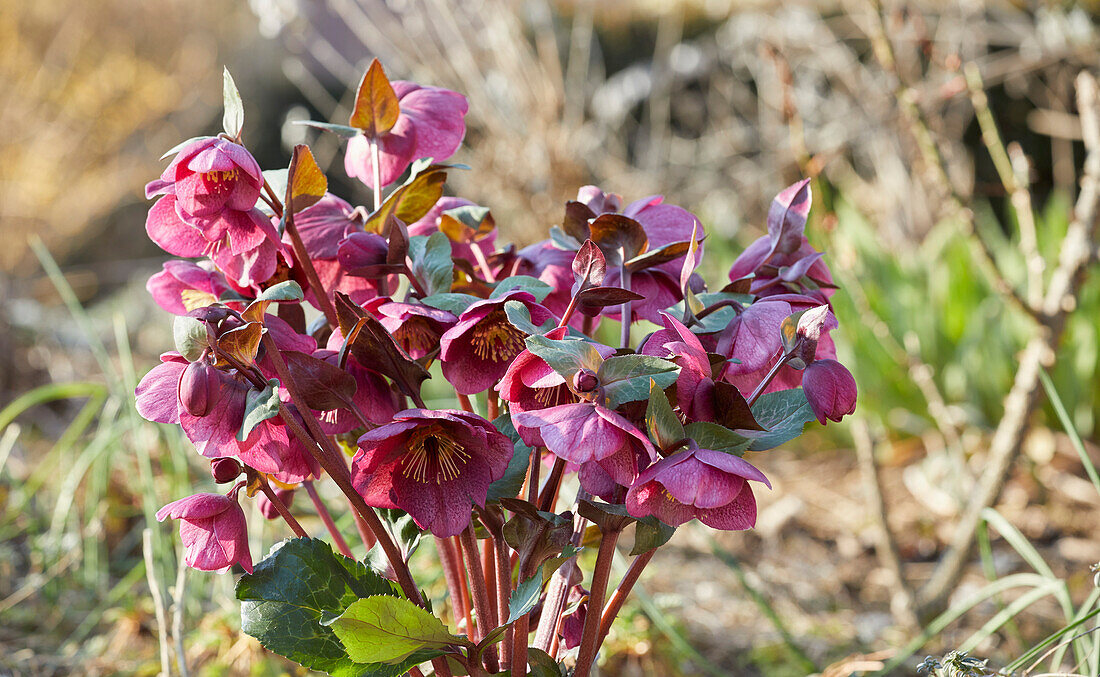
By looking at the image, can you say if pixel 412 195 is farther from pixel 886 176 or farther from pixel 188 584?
pixel 886 176

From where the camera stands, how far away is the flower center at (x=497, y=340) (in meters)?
0.53

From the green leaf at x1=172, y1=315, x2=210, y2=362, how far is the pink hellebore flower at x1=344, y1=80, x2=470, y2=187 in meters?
0.19

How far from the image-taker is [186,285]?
1.94ft

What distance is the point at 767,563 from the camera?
1.56m

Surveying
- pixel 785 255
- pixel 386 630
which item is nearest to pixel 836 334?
pixel 785 255

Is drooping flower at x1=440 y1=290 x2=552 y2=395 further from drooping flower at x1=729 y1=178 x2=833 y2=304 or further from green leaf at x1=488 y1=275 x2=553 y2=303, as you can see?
drooping flower at x1=729 y1=178 x2=833 y2=304

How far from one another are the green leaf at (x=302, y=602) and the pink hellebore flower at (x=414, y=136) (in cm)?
27

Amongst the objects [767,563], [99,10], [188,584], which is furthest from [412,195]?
[99,10]

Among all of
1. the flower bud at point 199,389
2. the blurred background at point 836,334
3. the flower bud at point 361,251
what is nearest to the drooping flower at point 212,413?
the flower bud at point 199,389

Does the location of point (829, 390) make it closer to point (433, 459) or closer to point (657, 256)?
point (657, 256)

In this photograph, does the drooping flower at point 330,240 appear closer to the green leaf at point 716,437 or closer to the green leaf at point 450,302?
the green leaf at point 450,302

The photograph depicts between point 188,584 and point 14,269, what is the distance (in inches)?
105

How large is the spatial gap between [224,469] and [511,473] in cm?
19

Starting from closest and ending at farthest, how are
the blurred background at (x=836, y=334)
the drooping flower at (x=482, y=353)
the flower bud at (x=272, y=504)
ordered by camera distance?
the drooping flower at (x=482, y=353)
the flower bud at (x=272, y=504)
the blurred background at (x=836, y=334)
